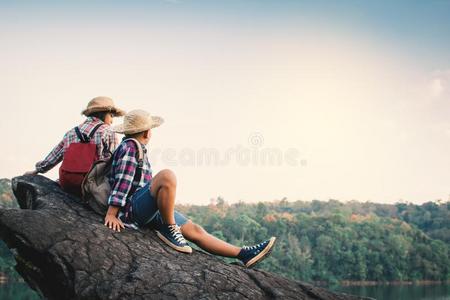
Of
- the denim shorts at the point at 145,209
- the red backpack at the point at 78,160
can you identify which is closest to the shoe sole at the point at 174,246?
the denim shorts at the point at 145,209

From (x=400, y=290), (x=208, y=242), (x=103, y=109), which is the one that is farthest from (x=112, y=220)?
(x=400, y=290)

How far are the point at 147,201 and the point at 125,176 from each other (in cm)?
29

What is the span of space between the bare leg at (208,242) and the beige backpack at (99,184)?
27.8 inches

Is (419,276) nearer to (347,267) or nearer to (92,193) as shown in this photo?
(347,267)

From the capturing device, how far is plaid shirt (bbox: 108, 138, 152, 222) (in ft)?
16.0

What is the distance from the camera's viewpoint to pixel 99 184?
5.13 meters

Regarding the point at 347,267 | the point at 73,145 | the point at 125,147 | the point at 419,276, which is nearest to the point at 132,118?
the point at 125,147

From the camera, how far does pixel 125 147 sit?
4973mm

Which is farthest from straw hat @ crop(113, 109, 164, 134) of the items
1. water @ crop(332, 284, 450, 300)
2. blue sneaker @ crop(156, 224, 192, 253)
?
water @ crop(332, 284, 450, 300)

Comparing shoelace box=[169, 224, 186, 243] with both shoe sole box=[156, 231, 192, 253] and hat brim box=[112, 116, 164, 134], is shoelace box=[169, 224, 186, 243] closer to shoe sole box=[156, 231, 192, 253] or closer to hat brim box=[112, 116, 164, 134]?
shoe sole box=[156, 231, 192, 253]

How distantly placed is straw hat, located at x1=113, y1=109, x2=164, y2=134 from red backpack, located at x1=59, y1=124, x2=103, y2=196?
403mm

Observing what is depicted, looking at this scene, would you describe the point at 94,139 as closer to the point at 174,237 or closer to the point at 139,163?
the point at 139,163

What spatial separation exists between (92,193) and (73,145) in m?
0.59

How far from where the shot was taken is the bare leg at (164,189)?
4.73 m
